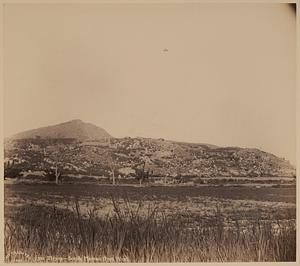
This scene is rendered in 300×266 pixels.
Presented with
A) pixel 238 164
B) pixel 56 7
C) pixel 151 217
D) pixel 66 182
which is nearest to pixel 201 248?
pixel 151 217

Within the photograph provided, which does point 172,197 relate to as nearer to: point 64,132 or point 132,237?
point 132,237

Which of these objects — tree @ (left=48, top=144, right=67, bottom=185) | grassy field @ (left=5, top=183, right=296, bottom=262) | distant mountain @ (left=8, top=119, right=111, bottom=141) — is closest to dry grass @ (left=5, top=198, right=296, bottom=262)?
grassy field @ (left=5, top=183, right=296, bottom=262)

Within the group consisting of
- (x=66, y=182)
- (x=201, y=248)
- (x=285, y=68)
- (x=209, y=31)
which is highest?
(x=209, y=31)

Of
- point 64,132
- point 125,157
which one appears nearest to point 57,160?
point 64,132

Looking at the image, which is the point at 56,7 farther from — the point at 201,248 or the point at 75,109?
the point at 201,248

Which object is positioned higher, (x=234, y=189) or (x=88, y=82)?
(x=88, y=82)

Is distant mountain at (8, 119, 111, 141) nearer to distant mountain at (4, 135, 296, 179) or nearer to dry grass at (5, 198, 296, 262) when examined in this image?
distant mountain at (4, 135, 296, 179)

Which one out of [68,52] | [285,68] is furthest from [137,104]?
[285,68]
